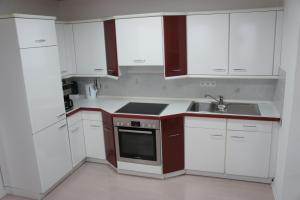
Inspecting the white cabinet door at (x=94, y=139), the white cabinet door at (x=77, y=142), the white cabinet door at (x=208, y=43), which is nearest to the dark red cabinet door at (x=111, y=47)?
the white cabinet door at (x=94, y=139)

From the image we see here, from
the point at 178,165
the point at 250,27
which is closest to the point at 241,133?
the point at 178,165

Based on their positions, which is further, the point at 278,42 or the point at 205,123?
the point at 205,123

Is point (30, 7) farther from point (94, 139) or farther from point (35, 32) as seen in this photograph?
point (94, 139)

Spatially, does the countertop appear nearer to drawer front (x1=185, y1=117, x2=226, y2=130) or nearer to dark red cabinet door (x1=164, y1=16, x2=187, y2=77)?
drawer front (x1=185, y1=117, x2=226, y2=130)

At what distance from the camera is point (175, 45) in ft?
11.2

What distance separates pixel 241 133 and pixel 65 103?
2445 millimetres

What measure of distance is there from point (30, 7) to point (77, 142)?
2.10 m

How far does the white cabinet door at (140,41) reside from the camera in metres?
3.35

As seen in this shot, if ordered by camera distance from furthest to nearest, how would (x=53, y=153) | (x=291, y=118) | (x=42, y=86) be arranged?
(x=53, y=153)
(x=42, y=86)
(x=291, y=118)

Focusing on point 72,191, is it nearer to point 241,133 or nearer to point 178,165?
point 178,165

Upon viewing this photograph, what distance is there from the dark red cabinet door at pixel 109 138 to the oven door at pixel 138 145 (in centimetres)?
9

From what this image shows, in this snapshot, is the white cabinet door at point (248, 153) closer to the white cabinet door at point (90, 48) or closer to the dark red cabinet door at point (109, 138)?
the dark red cabinet door at point (109, 138)

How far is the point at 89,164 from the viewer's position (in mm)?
4020

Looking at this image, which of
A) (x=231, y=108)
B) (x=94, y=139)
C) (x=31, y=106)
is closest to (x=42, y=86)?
(x=31, y=106)
